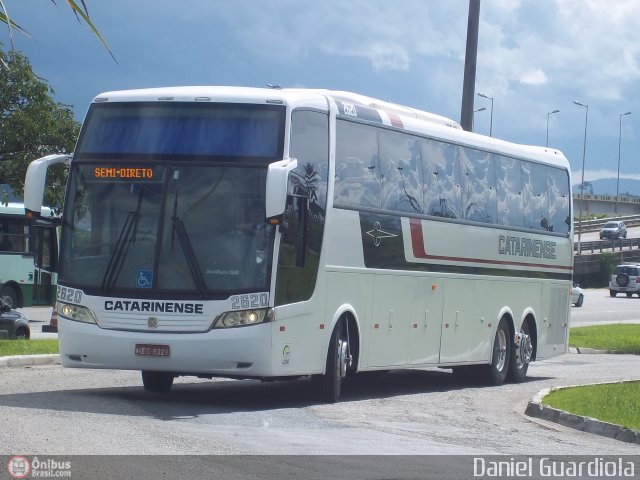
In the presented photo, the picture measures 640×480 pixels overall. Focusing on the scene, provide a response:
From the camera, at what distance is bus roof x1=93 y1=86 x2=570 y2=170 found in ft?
47.7

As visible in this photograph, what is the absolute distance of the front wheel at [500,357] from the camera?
2100cm

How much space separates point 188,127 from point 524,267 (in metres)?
8.97

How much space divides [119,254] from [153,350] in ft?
3.88

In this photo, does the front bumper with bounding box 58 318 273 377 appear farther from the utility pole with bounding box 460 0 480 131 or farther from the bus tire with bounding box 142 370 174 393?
the utility pole with bounding box 460 0 480 131

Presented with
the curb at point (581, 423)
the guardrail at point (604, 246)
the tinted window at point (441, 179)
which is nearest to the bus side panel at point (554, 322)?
the tinted window at point (441, 179)

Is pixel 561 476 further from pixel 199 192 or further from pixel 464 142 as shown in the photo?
pixel 464 142

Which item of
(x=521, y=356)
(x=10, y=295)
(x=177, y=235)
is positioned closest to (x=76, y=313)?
(x=177, y=235)

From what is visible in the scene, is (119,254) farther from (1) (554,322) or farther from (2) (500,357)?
(1) (554,322)

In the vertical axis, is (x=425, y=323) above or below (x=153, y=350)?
above

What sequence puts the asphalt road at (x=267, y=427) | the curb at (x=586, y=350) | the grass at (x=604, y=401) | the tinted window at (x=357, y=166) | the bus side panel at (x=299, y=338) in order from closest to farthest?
the asphalt road at (x=267, y=427), the bus side panel at (x=299, y=338), the grass at (x=604, y=401), the tinted window at (x=357, y=166), the curb at (x=586, y=350)

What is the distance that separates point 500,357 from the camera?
70.1 feet

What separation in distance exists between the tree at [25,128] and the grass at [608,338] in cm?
1404

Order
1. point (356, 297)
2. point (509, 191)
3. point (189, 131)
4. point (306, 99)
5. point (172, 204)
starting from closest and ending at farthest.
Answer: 1. point (172, 204)
2. point (189, 131)
3. point (306, 99)
4. point (356, 297)
5. point (509, 191)
